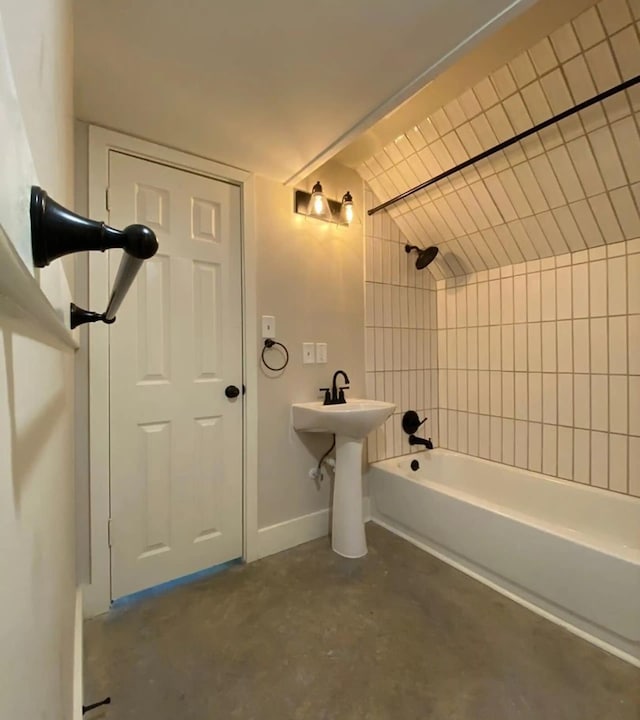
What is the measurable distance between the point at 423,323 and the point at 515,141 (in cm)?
127

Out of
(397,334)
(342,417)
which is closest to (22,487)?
(342,417)

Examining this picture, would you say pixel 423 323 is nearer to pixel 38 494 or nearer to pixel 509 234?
pixel 509 234

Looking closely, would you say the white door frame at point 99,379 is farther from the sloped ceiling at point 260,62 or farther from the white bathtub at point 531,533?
the white bathtub at point 531,533

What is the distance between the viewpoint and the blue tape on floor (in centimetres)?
171

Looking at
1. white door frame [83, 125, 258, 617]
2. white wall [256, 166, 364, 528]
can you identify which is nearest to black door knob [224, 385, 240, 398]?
white wall [256, 166, 364, 528]

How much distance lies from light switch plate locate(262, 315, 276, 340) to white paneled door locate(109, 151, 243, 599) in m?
0.13

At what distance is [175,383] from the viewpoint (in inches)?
72.1

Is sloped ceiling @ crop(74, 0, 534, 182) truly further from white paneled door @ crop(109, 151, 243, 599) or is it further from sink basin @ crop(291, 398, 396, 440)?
sink basin @ crop(291, 398, 396, 440)

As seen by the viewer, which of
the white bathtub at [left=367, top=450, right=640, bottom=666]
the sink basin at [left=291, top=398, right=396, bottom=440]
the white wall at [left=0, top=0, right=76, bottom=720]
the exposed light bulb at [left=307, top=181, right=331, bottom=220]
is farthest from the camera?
the exposed light bulb at [left=307, top=181, right=331, bottom=220]

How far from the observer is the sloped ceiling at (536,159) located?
1.48 metres

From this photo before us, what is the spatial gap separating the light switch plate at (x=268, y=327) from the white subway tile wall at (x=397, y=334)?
2.22 feet

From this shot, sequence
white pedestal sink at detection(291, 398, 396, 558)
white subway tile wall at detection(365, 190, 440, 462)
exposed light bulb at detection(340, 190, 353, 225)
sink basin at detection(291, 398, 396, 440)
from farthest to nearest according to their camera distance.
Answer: white subway tile wall at detection(365, 190, 440, 462), exposed light bulb at detection(340, 190, 353, 225), white pedestal sink at detection(291, 398, 396, 558), sink basin at detection(291, 398, 396, 440)

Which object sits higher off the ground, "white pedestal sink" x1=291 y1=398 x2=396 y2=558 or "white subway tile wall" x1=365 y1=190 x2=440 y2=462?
"white subway tile wall" x1=365 y1=190 x2=440 y2=462

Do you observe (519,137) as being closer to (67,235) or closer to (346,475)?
(346,475)
